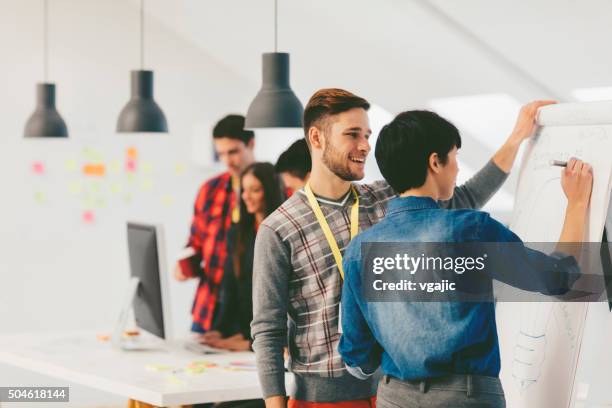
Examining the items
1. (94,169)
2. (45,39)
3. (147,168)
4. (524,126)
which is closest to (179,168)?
(147,168)

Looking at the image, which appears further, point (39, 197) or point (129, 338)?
point (39, 197)

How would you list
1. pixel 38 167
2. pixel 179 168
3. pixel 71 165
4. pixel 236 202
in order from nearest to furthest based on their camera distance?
pixel 236 202
pixel 38 167
pixel 71 165
pixel 179 168

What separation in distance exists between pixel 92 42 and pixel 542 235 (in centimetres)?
497

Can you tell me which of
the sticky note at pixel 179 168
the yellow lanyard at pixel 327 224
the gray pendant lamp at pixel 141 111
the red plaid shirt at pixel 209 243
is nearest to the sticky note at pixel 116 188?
the sticky note at pixel 179 168

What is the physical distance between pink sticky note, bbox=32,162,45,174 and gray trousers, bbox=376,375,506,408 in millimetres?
4972

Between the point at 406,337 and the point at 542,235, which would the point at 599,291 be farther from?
the point at 406,337

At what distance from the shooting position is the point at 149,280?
13.7 feet

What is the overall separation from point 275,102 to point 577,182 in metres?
1.54

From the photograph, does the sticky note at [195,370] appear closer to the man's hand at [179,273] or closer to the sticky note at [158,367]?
the sticky note at [158,367]

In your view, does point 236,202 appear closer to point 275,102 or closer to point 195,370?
point 275,102

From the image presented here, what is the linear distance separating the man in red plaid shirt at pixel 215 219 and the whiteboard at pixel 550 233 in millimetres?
1922

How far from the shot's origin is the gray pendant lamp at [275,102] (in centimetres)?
374

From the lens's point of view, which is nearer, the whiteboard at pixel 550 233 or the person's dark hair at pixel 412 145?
the person's dark hair at pixel 412 145

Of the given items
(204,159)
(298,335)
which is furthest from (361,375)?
(204,159)
